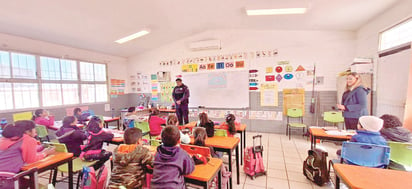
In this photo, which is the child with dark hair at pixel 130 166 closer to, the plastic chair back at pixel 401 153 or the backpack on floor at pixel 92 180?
the backpack on floor at pixel 92 180

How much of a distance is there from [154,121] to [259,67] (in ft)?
11.2

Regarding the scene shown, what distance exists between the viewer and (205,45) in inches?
213

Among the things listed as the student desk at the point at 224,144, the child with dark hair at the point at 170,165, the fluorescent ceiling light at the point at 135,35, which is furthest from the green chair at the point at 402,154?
the fluorescent ceiling light at the point at 135,35

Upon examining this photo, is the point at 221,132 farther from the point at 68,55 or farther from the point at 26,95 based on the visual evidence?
the point at 68,55

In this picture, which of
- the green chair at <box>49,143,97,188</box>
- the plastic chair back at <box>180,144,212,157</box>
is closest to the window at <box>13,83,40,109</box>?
the green chair at <box>49,143,97,188</box>

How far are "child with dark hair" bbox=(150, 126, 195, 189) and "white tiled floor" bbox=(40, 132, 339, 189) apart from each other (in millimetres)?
1328

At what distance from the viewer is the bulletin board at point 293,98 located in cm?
468

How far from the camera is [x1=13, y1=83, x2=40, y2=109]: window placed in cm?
392

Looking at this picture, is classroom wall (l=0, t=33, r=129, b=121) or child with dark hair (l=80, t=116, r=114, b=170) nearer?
child with dark hair (l=80, t=116, r=114, b=170)

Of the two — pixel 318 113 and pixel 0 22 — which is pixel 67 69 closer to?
pixel 0 22

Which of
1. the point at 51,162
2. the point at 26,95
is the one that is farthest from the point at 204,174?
the point at 26,95

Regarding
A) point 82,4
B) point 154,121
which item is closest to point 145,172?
point 154,121

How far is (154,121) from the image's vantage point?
3.39 metres

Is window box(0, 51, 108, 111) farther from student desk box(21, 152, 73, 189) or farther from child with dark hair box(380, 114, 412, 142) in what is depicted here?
child with dark hair box(380, 114, 412, 142)
